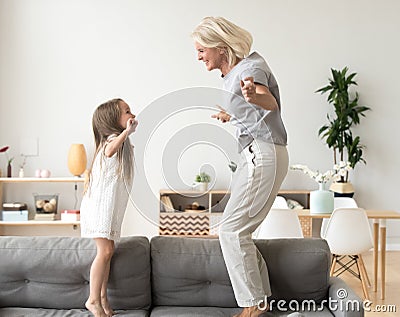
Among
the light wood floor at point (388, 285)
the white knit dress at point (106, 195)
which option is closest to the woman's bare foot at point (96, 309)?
the white knit dress at point (106, 195)

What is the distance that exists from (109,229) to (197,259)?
1.37 ft

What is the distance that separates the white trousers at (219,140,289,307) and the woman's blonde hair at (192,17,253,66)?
1.30 ft

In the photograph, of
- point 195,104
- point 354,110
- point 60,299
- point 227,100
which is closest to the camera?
point 195,104

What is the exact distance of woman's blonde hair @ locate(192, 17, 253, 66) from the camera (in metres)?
2.79

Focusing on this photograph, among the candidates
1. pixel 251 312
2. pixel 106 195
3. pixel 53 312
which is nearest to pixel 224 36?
pixel 106 195

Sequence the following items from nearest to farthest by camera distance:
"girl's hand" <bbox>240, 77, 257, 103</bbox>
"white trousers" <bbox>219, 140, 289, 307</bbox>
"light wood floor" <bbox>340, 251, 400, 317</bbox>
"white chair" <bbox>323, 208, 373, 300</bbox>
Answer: "girl's hand" <bbox>240, 77, 257, 103</bbox> < "white trousers" <bbox>219, 140, 289, 307</bbox> < "light wood floor" <bbox>340, 251, 400, 317</bbox> < "white chair" <bbox>323, 208, 373, 300</bbox>

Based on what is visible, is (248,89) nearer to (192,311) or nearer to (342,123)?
(192,311)

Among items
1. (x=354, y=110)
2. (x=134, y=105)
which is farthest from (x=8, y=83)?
(x=354, y=110)

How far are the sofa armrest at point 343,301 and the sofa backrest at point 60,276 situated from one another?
76 centimetres

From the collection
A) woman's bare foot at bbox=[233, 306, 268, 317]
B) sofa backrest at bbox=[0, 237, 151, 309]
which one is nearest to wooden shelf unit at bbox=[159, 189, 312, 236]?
sofa backrest at bbox=[0, 237, 151, 309]

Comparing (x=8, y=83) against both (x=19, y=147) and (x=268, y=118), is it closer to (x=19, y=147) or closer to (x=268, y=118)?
(x=19, y=147)

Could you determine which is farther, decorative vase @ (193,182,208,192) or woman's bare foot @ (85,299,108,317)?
woman's bare foot @ (85,299,108,317)

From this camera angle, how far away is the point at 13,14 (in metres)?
6.54

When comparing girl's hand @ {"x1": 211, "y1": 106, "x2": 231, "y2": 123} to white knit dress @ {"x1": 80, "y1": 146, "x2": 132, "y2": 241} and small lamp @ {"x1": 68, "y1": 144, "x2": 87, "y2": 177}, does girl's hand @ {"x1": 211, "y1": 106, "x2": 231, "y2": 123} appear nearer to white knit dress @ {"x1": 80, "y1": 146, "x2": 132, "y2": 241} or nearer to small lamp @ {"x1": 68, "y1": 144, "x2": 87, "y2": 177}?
white knit dress @ {"x1": 80, "y1": 146, "x2": 132, "y2": 241}
